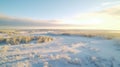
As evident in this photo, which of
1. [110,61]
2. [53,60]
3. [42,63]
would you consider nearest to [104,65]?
[110,61]

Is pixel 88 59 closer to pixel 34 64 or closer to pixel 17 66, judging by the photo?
pixel 34 64

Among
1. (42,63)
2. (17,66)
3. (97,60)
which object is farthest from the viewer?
(97,60)

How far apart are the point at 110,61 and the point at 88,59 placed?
178cm

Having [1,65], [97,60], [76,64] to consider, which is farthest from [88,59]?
[1,65]

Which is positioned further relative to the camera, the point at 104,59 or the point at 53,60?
the point at 104,59

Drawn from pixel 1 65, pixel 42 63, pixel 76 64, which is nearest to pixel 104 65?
pixel 76 64

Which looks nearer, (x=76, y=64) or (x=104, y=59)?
(x=76, y=64)

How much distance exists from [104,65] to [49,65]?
4107 mm

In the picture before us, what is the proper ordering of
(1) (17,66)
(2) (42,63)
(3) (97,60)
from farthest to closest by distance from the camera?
1. (3) (97,60)
2. (2) (42,63)
3. (1) (17,66)

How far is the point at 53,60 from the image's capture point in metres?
11.7

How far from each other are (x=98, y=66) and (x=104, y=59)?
5.28 ft

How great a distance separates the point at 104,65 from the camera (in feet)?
37.4

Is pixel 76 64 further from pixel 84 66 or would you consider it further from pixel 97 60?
pixel 97 60

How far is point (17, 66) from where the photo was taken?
33.7 feet
